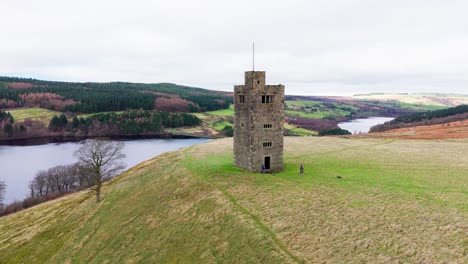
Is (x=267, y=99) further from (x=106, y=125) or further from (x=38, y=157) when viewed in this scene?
(x=106, y=125)

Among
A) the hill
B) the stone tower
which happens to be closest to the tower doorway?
the stone tower

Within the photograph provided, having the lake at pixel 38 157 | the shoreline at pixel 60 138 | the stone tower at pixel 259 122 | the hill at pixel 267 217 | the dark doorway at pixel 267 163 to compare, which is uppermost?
the stone tower at pixel 259 122

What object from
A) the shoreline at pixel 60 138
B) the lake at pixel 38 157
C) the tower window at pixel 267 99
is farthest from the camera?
the shoreline at pixel 60 138

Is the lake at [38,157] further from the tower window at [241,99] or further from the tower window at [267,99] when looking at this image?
the tower window at [267,99]

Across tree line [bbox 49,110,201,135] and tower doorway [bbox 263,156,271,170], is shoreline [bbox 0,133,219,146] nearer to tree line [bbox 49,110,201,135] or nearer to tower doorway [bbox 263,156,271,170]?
tree line [bbox 49,110,201,135]

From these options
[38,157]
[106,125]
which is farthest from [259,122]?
[106,125]

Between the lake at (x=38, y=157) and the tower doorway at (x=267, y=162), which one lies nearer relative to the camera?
the tower doorway at (x=267, y=162)

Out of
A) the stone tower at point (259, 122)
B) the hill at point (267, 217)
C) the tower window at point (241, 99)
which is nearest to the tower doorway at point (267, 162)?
the stone tower at point (259, 122)

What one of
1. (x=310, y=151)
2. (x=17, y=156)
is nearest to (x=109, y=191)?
(x=310, y=151)
